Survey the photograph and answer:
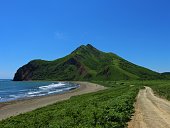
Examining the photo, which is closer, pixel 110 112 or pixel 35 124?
pixel 35 124

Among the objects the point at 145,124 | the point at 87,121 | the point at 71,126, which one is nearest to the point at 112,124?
the point at 87,121

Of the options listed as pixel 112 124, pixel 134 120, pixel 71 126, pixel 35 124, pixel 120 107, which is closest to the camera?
pixel 71 126

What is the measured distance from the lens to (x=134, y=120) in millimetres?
33156

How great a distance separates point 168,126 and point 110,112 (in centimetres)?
553

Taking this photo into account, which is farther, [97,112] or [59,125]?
[97,112]

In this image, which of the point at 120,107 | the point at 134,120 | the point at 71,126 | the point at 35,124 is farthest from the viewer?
the point at 120,107

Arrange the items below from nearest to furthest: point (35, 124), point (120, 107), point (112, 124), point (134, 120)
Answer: point (112, 124) → point (35, 124) → point (134, 120) → point (120, 107)

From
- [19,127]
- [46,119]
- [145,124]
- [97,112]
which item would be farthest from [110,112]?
[19,127]

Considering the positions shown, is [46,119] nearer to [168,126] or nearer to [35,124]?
[35,124]

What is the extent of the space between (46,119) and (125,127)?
7562mm

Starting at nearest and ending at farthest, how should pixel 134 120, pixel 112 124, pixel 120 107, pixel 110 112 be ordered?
pixel 112 124
pixel 110 112
pixel 134 120
pixel 120 107

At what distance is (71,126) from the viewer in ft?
78.9

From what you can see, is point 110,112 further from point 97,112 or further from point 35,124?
point 35,124

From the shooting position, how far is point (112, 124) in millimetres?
25797
